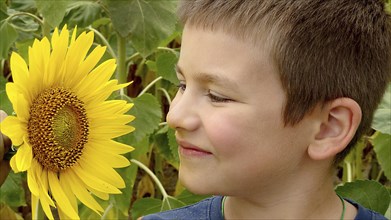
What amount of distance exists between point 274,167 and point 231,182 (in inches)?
1.9

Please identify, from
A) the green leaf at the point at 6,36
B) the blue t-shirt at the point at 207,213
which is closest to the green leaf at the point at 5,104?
the green leaf at the point at 6,36

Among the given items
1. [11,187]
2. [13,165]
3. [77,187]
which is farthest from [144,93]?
[13,165]

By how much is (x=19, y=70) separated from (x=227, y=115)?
0.67 ft

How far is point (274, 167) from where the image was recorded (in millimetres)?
881

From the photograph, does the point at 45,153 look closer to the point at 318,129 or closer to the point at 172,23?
the point at 318,129

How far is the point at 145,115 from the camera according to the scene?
4.77 ft

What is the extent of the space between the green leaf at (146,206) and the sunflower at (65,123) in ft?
1.91

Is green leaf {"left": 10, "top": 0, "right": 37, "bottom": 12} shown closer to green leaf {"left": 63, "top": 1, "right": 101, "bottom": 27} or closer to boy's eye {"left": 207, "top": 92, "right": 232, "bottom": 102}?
green leaf {"left": 63, "top": 1, "right": 101, "bottom": 27}

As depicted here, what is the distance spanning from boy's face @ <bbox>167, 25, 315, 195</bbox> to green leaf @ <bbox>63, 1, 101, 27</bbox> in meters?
0.60

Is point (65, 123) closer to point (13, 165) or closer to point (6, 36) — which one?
point (13, 165)

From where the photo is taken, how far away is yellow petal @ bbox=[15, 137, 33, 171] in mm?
756

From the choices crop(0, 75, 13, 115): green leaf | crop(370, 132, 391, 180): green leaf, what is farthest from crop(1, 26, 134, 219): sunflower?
crop(370, 132, 391, 180): green leaf

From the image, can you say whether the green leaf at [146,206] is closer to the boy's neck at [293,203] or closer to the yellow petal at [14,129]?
the boy's neck at [293,203]

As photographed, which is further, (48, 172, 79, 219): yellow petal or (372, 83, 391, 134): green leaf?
(372, 83, 391, 134): green leaf
